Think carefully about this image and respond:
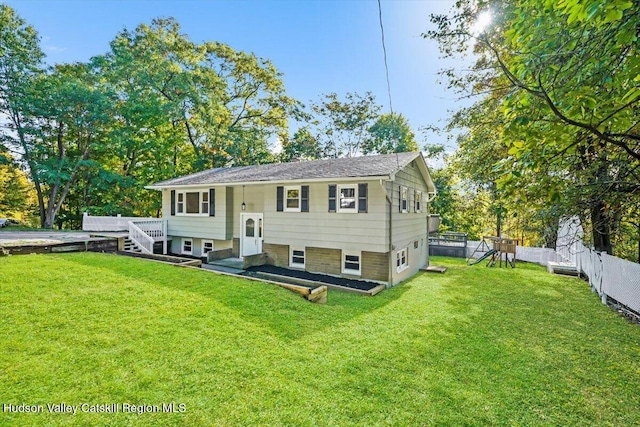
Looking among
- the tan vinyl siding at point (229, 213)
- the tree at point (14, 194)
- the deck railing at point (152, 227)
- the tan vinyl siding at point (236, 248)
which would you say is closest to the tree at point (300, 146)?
the deck railing at point (152, 227)

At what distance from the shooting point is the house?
33.6ft

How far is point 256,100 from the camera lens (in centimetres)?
2739

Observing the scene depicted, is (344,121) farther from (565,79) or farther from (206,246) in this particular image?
(565,79)

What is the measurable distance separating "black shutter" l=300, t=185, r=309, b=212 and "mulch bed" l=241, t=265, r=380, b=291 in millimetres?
2528

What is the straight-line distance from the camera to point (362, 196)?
A: 33.8ft

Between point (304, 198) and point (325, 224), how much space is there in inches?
54.5

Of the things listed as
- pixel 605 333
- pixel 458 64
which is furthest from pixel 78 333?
pixel 458 64

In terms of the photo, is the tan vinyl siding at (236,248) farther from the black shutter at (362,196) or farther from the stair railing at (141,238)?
the black shutter at (362,196)

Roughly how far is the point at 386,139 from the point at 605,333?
2485 centimetres

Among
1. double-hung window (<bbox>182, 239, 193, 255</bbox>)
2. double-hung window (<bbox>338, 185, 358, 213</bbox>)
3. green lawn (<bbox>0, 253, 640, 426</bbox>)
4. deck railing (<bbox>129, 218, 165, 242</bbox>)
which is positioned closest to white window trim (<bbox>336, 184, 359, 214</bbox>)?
double-hung window (<bbox>338, 185, 358, 213</bbox>)

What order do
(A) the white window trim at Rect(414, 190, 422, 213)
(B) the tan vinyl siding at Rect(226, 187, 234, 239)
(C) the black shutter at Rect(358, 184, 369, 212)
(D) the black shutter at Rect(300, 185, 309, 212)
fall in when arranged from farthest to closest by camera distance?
(A) the white window trim at Rect(414, 190, 422, 213) < (B) the tan vinyl siding at Rect(226, 187, 234, 239) < (D) the black shutter at Rect(300, 185, 309, 212) < (C) the black shutter at Rect(358, 184, 369, 212)

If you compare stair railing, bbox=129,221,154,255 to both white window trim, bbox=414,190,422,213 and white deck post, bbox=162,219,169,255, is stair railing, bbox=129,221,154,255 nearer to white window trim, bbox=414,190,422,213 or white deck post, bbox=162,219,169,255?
white deck post, bbox=162,219,169,255

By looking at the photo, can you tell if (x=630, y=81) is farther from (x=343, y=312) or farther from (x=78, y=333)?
(x=78, y=333)

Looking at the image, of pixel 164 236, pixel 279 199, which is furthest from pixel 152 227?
pixel 279 199
